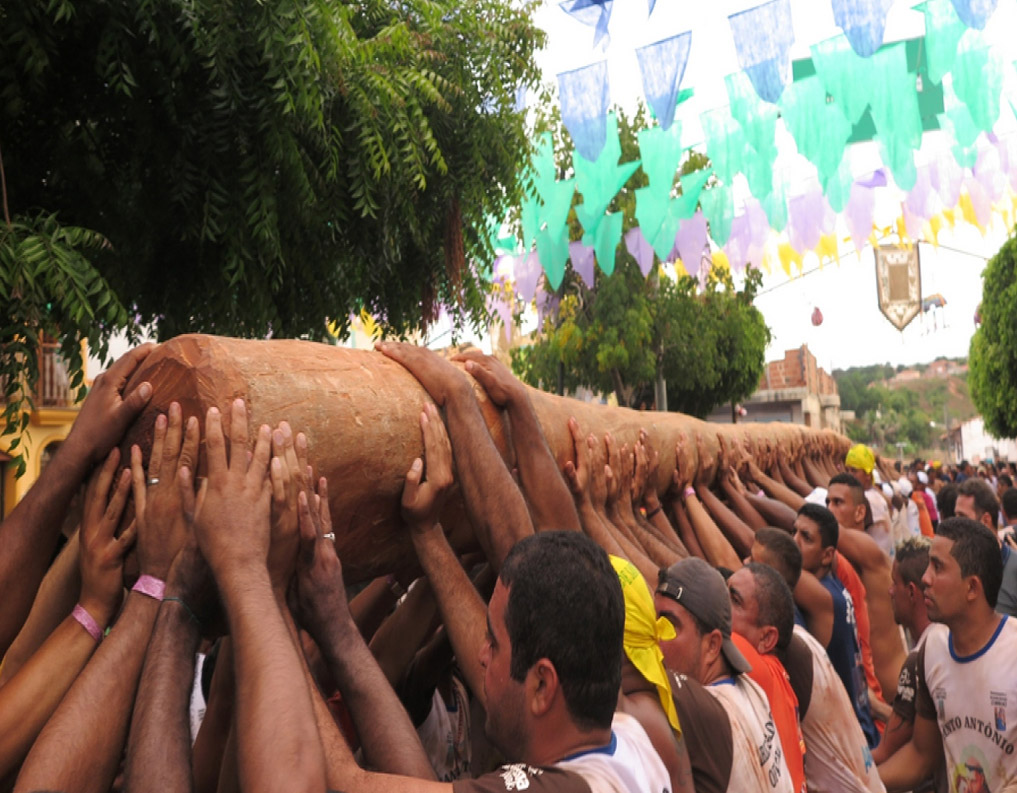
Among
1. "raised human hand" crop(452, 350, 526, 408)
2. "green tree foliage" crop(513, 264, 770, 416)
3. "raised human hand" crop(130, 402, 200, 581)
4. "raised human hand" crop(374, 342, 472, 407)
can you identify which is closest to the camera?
"raised human hand" crop(130, 402, 200, 581)

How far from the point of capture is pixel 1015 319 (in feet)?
81.5

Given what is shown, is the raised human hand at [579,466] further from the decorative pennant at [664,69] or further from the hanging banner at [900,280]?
the hanging banner at [900,280]

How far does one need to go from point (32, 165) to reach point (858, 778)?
4991 millimetres

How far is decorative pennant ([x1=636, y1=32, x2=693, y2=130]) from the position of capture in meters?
8.72

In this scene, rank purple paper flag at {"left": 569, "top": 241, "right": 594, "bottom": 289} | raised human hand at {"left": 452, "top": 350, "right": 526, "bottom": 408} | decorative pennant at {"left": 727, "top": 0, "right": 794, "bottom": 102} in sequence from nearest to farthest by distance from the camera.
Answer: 1. raised human hand at {"left": 452, "top": 350, "right": 526, "bottom": 408}
2. decorative pennant at {"left": 727, "top": 0, "right": 794, "bottom": 102}
3. purple paper flag at {"left": 569, "top": 241, "right": 594, "bottom": 289}

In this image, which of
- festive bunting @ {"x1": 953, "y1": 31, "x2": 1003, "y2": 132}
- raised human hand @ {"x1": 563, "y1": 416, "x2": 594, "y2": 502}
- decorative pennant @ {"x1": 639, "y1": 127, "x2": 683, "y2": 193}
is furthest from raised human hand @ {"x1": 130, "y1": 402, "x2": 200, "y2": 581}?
decorative pennant @ {"x1": 639, "y1": 127, "x2": 683, "y2": 193}

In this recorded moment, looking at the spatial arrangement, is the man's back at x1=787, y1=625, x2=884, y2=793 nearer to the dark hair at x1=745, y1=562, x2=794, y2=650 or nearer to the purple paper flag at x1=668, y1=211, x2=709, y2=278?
the dark hair at x1=745, y1=562, x2=794, y2=650

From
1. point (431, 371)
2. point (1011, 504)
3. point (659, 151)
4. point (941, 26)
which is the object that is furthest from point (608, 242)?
point (431, 371)

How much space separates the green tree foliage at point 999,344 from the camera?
25.2 m

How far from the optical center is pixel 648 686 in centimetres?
247

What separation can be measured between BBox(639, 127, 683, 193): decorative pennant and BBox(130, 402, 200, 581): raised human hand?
956 centimetres

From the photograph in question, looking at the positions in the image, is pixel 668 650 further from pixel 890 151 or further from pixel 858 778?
pixel 890 151

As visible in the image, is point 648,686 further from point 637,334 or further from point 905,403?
point 905,403

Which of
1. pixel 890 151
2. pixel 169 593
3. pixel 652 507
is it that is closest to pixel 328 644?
pixel 169 593
